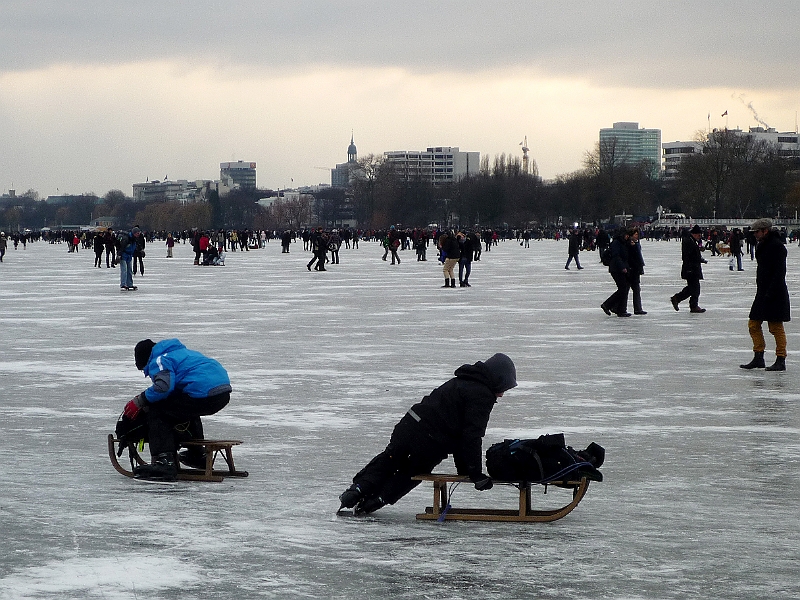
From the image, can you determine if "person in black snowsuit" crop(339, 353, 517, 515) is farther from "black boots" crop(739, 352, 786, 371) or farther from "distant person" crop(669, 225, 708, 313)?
"distant person" crop(669, 225, 708, 313)

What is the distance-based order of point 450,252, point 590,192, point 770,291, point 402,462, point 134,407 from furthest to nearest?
1. point 590,192
2. point 450,252
3. point 770,291
4. point 134,407
5. point 402,462

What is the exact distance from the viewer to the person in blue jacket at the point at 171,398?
6531mm

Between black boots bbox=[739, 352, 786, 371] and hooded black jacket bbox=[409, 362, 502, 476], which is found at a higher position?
hooded black jacket bbox=[409, 362, 502, 476]

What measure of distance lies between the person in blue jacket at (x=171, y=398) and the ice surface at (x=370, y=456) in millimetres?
183

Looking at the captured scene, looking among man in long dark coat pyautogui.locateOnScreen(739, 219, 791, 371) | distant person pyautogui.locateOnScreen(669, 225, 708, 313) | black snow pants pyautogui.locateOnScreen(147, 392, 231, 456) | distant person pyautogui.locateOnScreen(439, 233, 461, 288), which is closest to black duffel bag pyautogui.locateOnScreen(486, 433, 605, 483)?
black snow pants pyautogui.locateOnScreen(147, 392, 231, 456)

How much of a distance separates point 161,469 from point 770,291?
6.74m

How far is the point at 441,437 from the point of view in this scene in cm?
562

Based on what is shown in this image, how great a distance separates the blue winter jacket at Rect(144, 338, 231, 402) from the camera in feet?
21.2

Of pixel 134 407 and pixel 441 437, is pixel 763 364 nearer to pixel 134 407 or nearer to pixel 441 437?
pixel 441 437

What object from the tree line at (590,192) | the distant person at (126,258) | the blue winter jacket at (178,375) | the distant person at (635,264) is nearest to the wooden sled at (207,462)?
the blue winter jacket at (178,375)

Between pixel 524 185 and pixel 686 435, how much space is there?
452 feet

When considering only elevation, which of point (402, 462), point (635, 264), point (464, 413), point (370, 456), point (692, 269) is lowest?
point (370, 456)

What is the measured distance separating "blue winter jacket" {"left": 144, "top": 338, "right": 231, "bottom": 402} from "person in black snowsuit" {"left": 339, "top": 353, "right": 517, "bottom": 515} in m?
1.12

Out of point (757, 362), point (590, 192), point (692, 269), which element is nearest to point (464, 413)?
point (757, 362)
